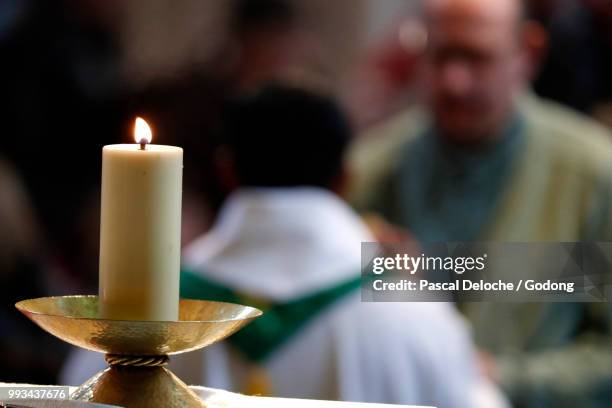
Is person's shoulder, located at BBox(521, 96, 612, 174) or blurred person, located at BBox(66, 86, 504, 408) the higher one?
person's shoulder, located at BBox(521, 96, 612, 174)

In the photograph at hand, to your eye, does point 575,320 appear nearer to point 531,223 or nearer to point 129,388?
point 531,223

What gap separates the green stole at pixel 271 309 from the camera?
90.7 inches

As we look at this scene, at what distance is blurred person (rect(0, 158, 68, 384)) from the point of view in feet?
12.0

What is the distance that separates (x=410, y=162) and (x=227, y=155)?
1260 mm

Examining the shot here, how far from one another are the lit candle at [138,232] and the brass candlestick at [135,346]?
2 cm

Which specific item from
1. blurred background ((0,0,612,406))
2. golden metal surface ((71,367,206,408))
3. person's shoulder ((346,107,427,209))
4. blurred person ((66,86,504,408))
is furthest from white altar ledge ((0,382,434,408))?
person's shoulder ((346,107,427,209))

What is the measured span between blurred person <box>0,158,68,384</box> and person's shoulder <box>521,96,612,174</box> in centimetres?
138

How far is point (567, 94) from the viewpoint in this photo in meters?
3.61

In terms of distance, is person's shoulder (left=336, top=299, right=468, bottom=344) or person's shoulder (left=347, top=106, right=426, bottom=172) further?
person's shoulder (left=347, top=106, right=426, bottom=172)

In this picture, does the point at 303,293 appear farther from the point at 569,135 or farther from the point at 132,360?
the point at 132,360

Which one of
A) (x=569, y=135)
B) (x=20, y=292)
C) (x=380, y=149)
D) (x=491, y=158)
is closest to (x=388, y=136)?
(x=380, y=149)

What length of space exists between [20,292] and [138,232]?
3.16 metres

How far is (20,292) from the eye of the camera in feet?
12.1

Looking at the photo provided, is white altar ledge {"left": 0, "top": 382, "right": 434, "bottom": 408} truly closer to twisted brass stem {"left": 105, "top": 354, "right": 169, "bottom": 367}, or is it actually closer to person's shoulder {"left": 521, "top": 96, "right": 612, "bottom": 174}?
twisted brass stem {"left": 105, "top": 354, "right": 169, "bottom": 367}
